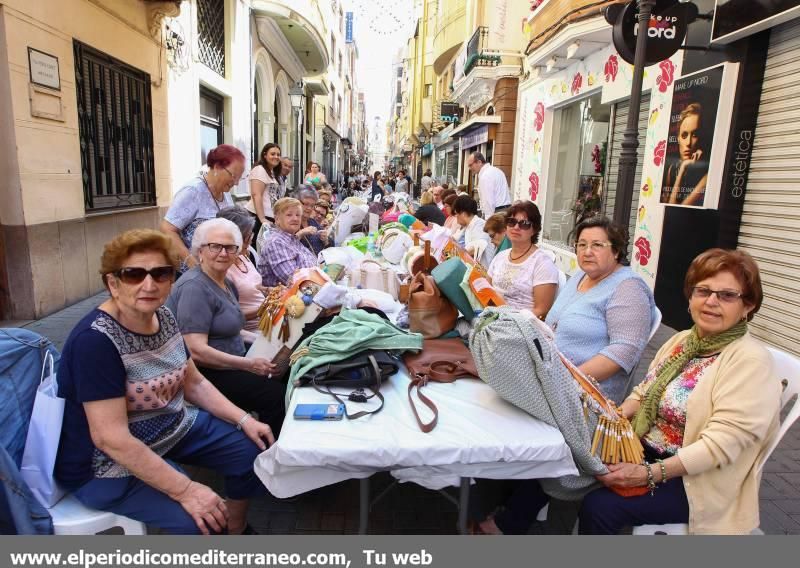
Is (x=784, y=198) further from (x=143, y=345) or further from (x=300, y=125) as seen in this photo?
(x=300, y=125)

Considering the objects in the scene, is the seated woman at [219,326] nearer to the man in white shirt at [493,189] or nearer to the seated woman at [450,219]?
the seated woman at [450,219]

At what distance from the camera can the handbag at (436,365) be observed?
82.2 inches

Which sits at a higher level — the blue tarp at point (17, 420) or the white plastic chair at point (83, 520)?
the blue tarp at point (17, 420)

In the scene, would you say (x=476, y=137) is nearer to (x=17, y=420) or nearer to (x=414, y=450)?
(x=414, y=450)

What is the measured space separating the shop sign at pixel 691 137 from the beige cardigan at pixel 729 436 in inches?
180

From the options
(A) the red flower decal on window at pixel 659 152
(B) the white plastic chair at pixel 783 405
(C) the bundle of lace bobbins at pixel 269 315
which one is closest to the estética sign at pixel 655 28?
(A) the red flower decal on window at pixel 659 152

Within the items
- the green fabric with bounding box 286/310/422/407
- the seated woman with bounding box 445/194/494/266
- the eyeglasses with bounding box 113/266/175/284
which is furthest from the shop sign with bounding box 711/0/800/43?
the eyeglasses with bounding box 113/266/175/284

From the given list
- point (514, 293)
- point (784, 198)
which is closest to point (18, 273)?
point (514, 293)

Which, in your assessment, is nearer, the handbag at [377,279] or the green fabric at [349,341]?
the green fabric at [349,341]

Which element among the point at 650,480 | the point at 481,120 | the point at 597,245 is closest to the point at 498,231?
the point at 597,245

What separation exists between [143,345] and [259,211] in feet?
13.5

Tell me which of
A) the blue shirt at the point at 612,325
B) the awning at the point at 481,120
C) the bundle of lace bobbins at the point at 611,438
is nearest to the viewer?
the bundle of lace bobbins at the point at 611,438

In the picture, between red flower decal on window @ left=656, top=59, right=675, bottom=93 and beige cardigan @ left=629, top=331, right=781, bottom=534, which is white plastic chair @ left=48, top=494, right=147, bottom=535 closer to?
beige cardigan @ left=629, top=331, right=781, bottom=534

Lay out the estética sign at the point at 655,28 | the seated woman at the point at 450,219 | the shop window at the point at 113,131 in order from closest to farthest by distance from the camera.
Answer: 1. the estética sign at the point at 655,28
2. the shop window at the point at 113,131
3. the seated woman at the point at 450,219
